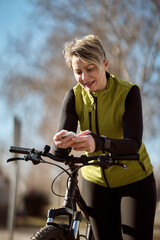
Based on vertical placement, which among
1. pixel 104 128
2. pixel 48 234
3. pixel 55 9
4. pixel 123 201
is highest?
→ pixel 55 9

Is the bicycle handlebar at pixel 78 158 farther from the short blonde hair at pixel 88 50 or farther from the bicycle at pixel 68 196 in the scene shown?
the short blonde hair at pixel 88 50

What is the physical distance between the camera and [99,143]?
201 centimetres

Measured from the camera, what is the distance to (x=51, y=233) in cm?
199

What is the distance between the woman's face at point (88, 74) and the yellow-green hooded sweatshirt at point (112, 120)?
82 millimetres

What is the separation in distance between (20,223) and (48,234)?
17572 mm

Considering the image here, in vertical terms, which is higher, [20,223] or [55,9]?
[55,9]

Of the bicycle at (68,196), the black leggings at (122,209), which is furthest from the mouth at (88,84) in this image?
the black leggings at (122,209)

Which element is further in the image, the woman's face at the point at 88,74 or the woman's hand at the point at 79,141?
the woman's face at the point at 88,74

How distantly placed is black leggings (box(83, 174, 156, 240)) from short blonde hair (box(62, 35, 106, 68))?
36.1 inches

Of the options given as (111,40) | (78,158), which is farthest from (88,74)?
(111,40)

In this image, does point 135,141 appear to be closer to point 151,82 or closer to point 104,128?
point 104,128

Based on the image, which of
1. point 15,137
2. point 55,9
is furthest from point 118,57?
point 15,137

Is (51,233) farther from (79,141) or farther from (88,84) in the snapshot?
(88,84)

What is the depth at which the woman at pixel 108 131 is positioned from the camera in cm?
237
